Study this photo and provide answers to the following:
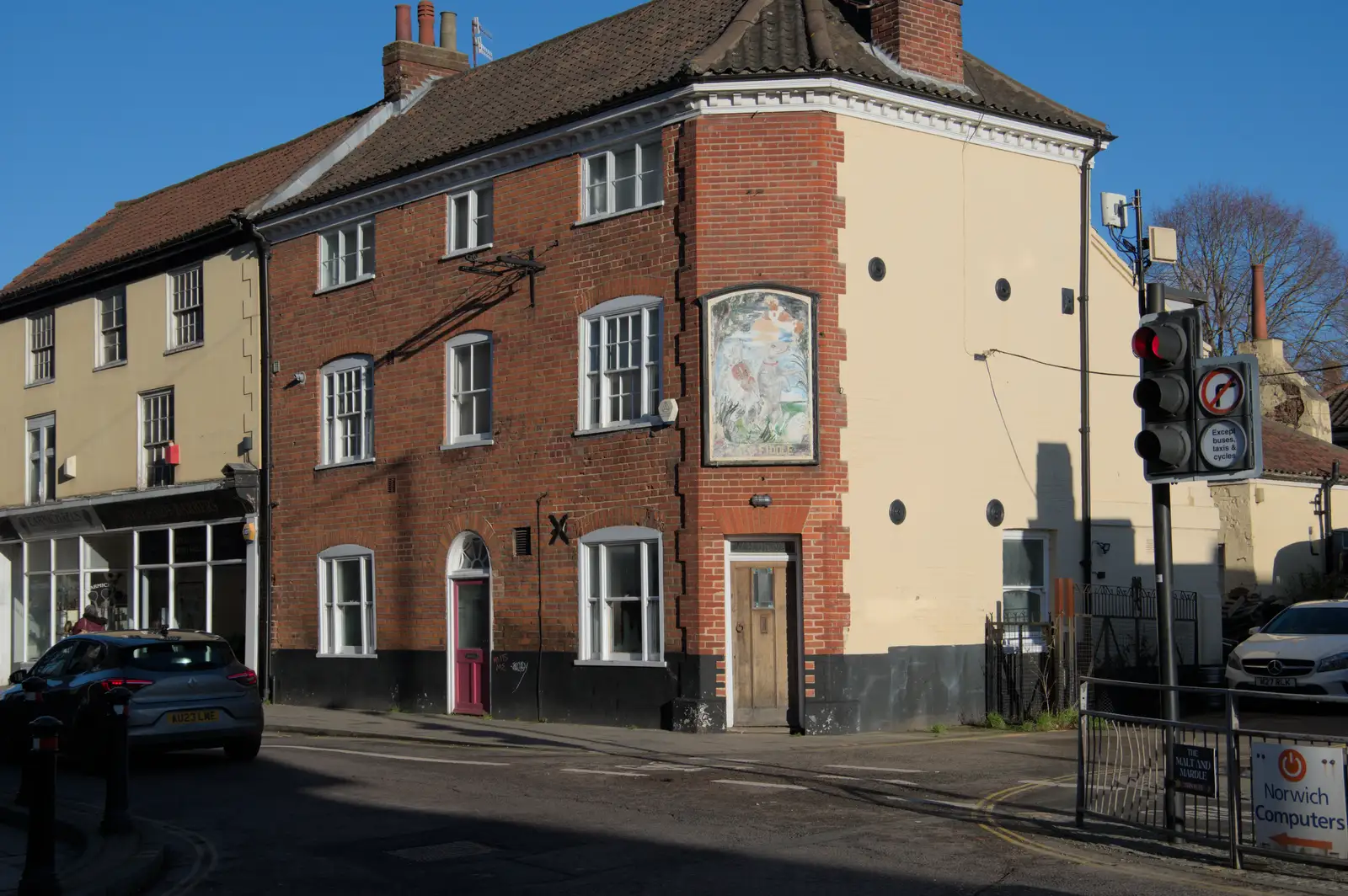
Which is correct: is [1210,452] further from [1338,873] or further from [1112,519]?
[1112,519]

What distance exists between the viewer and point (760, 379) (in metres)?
19.2

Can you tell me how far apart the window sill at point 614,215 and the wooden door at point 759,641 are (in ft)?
17.0

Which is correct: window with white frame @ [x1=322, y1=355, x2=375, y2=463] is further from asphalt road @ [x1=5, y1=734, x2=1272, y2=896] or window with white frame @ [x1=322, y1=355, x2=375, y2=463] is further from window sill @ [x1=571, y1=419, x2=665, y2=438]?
asphalt road @ [x1=5, y1=734, x2=1272, y2=896]

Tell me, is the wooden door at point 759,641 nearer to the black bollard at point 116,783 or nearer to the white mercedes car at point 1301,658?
the white mercedes car at point 1301,658

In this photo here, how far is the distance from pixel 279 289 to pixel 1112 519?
1523 centimetres

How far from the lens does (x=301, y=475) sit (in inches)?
1013

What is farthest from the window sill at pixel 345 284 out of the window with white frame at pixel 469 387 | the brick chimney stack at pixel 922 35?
the brick chimney stack at pixel 922 35

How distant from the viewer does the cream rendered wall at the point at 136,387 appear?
27.2 metres

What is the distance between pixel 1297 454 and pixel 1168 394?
2874cm

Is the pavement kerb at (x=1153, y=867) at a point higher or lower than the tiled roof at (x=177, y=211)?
lower

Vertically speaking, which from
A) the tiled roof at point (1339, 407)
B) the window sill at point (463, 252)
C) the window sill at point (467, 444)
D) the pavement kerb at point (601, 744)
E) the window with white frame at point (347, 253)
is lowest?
the pavement kerb at point (601, 744)

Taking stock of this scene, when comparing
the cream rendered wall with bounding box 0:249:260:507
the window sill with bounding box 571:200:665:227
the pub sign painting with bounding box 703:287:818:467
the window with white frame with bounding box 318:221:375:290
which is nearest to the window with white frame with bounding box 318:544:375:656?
the cream rendered wall with bounding box 0:249:260:507

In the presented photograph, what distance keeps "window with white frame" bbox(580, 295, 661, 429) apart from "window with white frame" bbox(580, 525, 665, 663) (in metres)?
1.70

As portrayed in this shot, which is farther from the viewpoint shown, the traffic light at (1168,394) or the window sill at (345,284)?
the window sill at (345,284)
